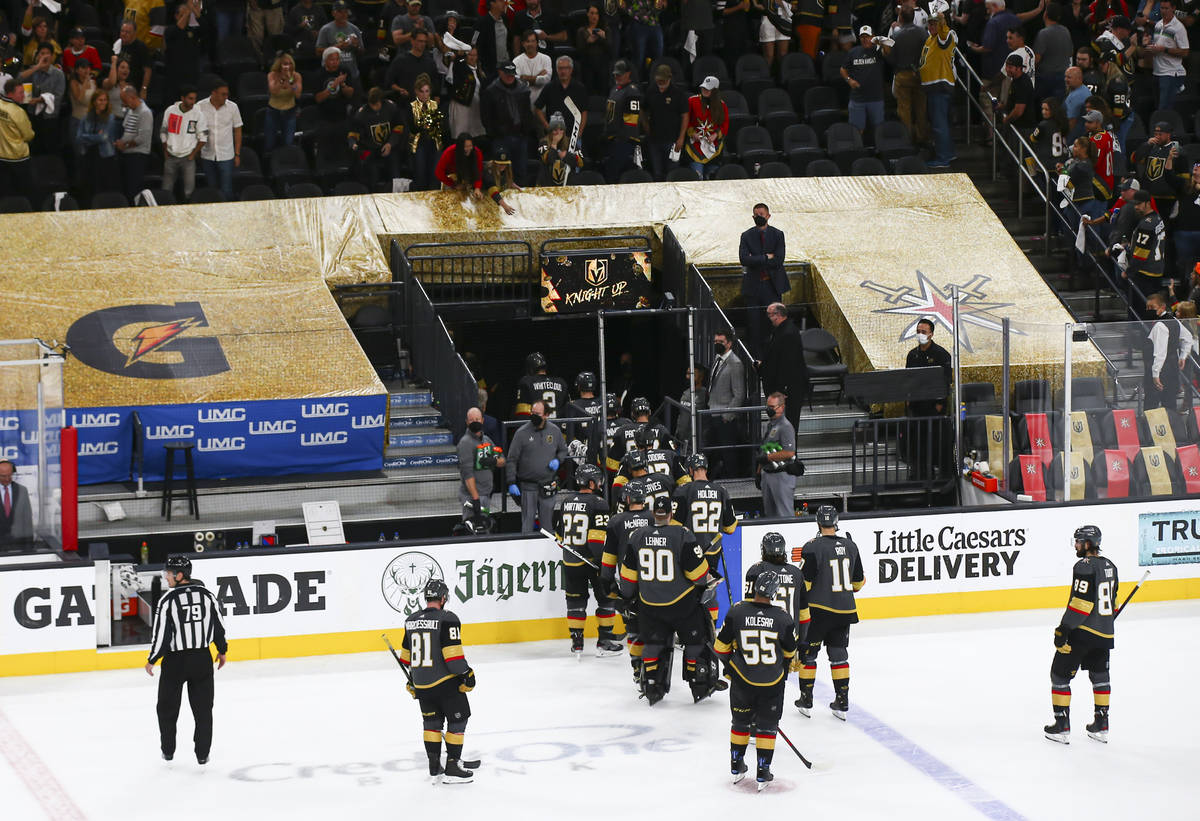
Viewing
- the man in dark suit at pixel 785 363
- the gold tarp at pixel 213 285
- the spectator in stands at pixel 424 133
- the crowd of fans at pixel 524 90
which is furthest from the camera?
the spectator in stands at pixel 424 133

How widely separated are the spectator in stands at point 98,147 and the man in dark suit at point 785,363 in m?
7.51

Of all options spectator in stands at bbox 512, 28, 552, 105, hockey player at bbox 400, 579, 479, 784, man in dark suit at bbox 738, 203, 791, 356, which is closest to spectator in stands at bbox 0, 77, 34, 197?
spectator in stands at bbox 512, 28, 552, 105

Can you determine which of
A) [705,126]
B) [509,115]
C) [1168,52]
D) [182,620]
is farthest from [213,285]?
[1168,52]

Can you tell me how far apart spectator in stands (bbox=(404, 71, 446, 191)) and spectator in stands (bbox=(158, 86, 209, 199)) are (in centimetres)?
232

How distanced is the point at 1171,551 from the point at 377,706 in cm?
721

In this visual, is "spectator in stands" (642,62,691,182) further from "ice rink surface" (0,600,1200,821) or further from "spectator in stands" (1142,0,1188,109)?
"ice rink surface" (0,600,1200,821)

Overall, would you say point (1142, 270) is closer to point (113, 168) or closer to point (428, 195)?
point (428, 195)

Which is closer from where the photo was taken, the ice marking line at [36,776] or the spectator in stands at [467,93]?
the ice marking line at [36,776]

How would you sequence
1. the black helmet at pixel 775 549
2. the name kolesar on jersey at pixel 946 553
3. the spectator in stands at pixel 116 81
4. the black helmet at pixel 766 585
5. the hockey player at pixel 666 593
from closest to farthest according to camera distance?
the black helmet at pixel 766 585 → the black helmet at pixel 775 549 → the hockey player at pixel 666 593 → the name kolesar on jersey at pixel 946 553 → the spectator in stands at pixel 116 81

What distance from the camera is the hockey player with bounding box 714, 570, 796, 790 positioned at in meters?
10.0

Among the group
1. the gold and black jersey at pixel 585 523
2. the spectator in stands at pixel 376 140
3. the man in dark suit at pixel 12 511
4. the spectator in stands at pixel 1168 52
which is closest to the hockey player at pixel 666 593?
the gold and black jersey at pixel 585 523

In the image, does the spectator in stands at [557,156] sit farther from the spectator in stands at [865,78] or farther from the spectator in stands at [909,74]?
the spectator in stands at [909,74]

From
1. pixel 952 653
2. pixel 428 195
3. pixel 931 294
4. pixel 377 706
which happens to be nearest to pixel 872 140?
pixel 931 294

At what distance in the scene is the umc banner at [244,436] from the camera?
50.0ft
